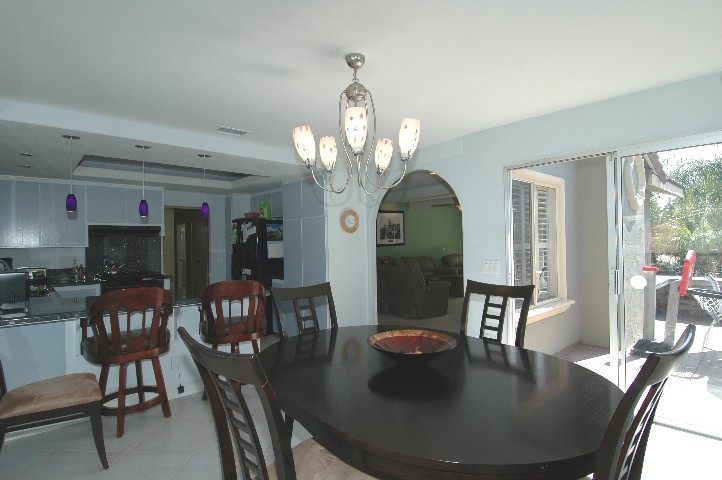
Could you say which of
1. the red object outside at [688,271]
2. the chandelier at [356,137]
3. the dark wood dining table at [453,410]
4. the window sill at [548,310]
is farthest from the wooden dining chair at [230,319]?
→ the red object outside at [688,271]

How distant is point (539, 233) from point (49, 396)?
176 inches

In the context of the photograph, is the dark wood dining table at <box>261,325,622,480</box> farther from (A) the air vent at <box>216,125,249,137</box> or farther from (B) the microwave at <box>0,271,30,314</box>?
(B) the microwave at <box>0,271,30,314</box>

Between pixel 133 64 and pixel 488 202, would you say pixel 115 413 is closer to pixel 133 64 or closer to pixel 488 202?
pixel 133 64

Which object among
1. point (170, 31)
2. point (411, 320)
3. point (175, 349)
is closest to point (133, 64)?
point (170, 31)

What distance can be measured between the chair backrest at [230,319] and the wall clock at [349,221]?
74.4 inches

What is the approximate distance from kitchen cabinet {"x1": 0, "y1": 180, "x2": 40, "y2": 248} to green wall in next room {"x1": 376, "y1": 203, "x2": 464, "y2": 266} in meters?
6.62

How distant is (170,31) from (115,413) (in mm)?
2489

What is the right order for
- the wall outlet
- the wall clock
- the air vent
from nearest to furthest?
1. the air vent
2. the wall outlet
3. the wall clock

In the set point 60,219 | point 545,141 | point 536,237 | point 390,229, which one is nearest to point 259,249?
point 60,219

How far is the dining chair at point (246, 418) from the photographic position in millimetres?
992

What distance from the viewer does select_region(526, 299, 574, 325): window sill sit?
4.00 metres

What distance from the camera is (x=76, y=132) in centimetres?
301

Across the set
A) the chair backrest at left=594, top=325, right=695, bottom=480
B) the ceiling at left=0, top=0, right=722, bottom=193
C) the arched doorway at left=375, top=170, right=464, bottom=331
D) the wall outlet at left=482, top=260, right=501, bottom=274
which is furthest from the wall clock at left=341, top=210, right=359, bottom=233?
the chair backrest at left=594, top=325, right=695, bottom=480

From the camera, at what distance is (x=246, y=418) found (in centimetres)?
109
